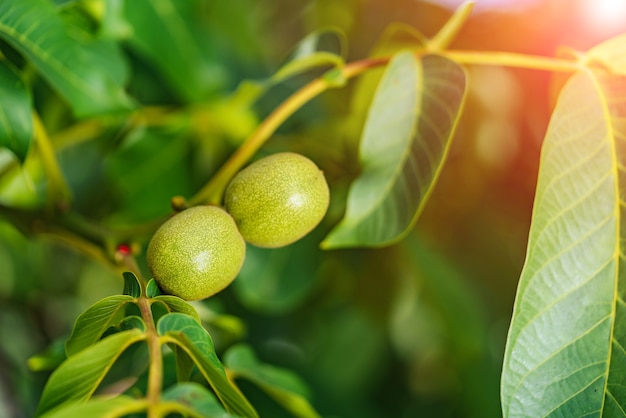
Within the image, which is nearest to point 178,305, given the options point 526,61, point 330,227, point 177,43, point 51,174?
point 51,174

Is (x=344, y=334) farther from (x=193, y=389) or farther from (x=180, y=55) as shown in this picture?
(x=193, y=389)

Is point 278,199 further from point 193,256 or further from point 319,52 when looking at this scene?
point 319,52

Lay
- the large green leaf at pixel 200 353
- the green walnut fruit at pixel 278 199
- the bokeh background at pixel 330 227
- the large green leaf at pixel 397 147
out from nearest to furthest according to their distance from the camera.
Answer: the large green leaf at pixel 200 353 → the green walnut fruit at pixel 278 199 → the large green leaf at pixel 397 147 → the bokeh background at pixel 330 227

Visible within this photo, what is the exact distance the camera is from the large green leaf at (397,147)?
35.1 inches

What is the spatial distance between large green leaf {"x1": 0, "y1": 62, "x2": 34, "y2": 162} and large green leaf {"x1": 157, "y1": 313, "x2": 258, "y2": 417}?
363 millimetres

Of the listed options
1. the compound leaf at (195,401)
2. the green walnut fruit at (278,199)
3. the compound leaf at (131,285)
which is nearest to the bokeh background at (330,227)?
the green walnut fruit at (278,199)

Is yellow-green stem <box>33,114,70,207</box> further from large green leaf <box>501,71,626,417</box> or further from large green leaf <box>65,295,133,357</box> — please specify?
large green leaf <box>501,71,626,417</box>

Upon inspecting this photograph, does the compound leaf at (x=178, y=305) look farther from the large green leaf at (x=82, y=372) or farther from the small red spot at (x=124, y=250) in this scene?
the small red spot at (x=124, y=250)

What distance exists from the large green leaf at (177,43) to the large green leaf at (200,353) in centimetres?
81

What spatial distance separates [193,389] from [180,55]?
97 centimetres

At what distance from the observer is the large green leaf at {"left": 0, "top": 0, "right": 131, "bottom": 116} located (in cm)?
90

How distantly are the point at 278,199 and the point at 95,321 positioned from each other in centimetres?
24

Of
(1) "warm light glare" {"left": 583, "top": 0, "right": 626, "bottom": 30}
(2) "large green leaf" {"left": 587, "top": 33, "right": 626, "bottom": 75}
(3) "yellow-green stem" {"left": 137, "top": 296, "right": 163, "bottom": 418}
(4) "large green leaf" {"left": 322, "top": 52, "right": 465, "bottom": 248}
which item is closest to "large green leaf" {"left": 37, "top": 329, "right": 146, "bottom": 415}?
(3) "yellow-green stem" {"left": 137, "top": 296, "right": 163, "bottom": 418}

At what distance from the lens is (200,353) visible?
64 centimetres
